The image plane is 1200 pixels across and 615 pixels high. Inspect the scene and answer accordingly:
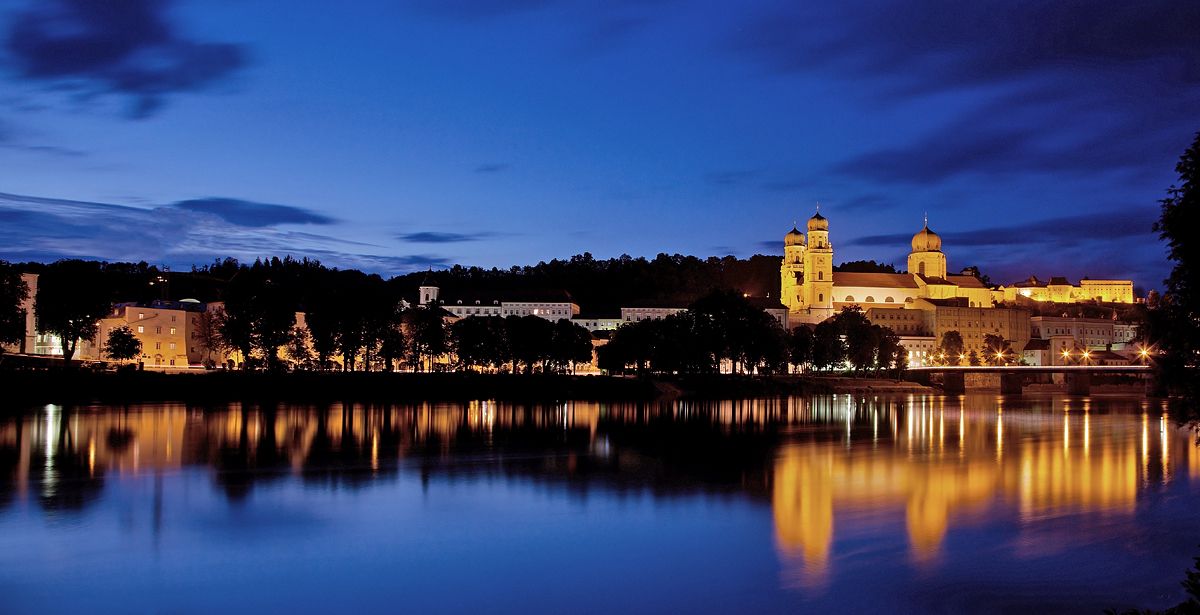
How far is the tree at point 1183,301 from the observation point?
13.0 metres

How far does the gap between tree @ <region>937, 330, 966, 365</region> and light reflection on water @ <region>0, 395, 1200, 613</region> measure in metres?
107

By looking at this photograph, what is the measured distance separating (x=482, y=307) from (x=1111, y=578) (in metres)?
140

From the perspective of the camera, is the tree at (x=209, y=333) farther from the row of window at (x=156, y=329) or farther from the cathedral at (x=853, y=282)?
the cathedral at (x=853, y=282)

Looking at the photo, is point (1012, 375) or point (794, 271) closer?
point (1012, 375)

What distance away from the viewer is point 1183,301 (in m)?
13.2

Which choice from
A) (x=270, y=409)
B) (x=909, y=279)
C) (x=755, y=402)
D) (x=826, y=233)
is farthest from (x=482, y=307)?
(x=270, y=409)

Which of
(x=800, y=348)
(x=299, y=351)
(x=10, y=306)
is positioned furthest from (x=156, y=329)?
(x=800, y=348)

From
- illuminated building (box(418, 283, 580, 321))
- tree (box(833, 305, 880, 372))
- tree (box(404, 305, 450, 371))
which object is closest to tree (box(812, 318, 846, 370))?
tree (box(833, 305, 880, 372))

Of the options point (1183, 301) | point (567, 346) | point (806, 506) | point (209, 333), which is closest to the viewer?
point (1183, 301)

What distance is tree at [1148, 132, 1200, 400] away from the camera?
42.5 ft

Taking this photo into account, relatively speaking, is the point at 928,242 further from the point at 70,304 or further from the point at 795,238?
the point at 70,304

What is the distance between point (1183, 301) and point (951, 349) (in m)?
141

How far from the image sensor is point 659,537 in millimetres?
20484

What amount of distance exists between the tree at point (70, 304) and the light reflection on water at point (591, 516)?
2011 centimetres
